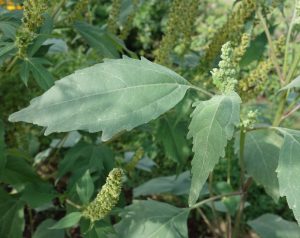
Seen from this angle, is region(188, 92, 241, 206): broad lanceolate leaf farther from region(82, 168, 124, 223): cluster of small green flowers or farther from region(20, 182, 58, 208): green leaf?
region(20, 182, 58, 208): green leaf

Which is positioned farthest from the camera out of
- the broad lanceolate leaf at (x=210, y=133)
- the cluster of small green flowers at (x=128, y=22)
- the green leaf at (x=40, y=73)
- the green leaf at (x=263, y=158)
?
the cluster of small green flowers at (x=128, y=22)

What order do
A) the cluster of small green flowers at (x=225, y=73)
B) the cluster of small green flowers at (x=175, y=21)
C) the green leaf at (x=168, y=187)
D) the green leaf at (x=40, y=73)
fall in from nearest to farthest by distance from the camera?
the cluster of small green flowers at (x=225, y=73) → the green leaf at (x=40, y=73) → the cluster of small green flowers at (x=175, y=21) → the green leaf at (x=168, y=187)

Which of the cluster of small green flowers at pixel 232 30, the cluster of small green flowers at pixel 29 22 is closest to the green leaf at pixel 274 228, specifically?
the cluster of small green flowers at pixel 232 30

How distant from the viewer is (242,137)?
1399mm

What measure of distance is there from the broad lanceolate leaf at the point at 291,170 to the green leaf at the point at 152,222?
497mm

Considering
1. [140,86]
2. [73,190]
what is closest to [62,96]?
[140,86]

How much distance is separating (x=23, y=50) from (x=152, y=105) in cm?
49

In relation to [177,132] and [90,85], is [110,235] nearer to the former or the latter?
[177,132]

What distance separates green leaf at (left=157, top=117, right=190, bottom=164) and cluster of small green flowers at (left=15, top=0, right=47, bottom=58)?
592 millimetres

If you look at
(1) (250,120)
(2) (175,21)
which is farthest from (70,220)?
(2) (175,21)

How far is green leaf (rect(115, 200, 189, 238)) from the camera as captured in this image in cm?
160

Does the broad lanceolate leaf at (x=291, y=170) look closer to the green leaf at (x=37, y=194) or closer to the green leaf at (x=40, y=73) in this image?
the green leaf at (x=40, y=73)

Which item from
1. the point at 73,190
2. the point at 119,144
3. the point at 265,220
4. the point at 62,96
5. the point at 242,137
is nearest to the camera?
the point at 62,96

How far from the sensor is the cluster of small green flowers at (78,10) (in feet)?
5.41
